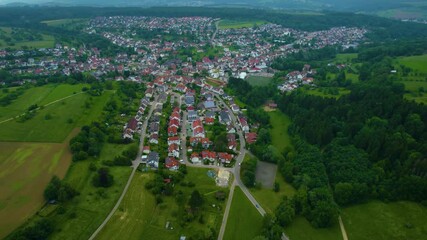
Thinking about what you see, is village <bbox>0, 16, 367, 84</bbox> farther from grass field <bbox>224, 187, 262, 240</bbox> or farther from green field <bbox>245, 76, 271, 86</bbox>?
grass field <bbox>224, 187, 262, 240</bbox>

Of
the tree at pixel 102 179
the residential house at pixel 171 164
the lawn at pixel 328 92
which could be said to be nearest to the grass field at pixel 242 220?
the residential house at pixel 171 164

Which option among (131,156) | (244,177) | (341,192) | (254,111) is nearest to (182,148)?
(131,156)

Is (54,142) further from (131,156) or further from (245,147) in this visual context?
(245,147)

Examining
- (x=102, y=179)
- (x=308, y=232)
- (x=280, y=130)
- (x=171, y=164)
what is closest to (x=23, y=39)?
(x=102, y=179)

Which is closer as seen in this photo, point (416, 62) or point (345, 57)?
point (416, 62)

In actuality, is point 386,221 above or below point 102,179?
below

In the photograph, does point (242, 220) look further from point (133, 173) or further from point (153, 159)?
point (133, 173)

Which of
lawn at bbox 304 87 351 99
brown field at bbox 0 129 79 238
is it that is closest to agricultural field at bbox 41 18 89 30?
brown field at bbox 0 129 79 238
